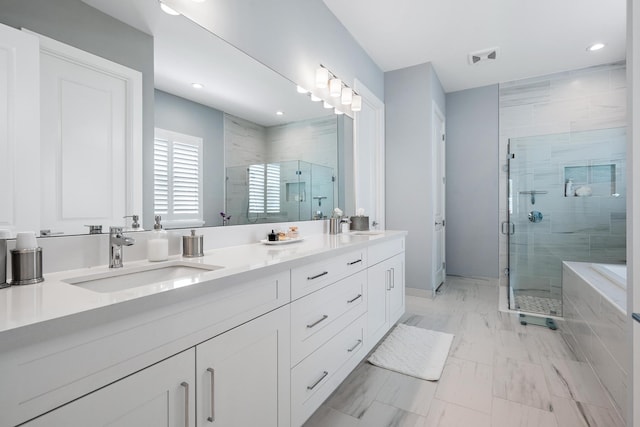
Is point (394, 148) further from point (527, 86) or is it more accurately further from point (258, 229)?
point (258, 229)

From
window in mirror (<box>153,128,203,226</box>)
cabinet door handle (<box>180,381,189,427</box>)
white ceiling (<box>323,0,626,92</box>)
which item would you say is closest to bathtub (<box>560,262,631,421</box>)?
cabinet door handle (<box>180,381,189,427</box>)

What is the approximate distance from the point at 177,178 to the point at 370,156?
2451 millimetres

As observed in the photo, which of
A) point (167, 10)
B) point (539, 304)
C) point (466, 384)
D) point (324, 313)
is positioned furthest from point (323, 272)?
point (539, 304)

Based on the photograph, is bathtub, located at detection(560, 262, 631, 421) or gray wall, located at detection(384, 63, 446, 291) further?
gray wall, located at detection(384, 63, 446, 291)

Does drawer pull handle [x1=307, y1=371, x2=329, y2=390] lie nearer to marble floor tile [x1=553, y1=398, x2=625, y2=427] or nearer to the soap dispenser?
the soap dispenser

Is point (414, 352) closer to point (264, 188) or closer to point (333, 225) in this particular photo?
point (333, 225)

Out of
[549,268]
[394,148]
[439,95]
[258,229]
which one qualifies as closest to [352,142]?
[394,148]

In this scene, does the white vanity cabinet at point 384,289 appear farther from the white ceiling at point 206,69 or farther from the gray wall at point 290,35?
the gray wall at point 290,35

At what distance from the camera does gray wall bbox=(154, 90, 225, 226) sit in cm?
127

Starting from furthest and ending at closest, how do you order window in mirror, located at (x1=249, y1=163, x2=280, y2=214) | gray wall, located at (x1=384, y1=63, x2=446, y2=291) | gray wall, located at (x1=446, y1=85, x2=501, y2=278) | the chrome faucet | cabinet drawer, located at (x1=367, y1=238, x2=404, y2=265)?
gray wall, located at (x1=446, y1=85, x2=501, y2=278), gray wall, located at (x1=384, y1=63, x2=446, y2=291), cabinet drawer, located at (x1=367, y1=238, x2=404, y2=265), window in mirror, located at (x1=249, y1=163, x2=280, y2=214), the chrome faucet

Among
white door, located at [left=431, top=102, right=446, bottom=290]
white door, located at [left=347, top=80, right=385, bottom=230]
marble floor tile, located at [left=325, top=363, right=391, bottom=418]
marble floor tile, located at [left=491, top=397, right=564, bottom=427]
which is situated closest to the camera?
marble floor tile, located at [left=491, top=397, right=564, bottom=427]

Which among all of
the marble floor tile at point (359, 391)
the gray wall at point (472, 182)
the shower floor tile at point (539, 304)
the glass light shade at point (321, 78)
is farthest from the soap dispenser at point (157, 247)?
the gray wall at point (472, 182)

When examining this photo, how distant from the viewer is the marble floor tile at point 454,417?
145cm

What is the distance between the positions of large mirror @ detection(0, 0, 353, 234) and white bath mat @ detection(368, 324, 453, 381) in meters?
1.13
